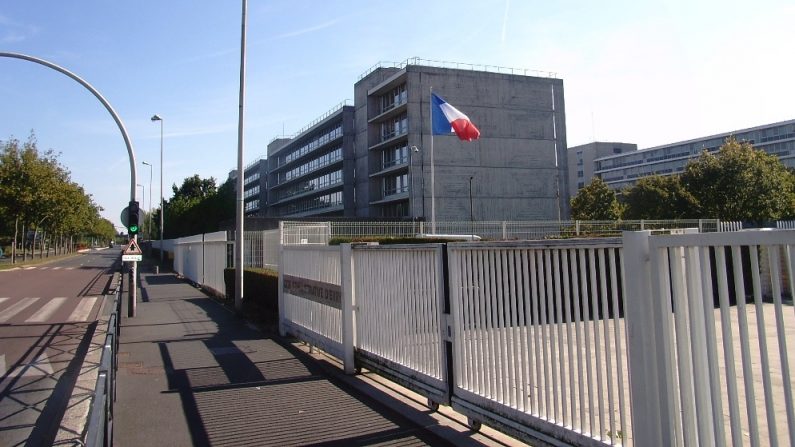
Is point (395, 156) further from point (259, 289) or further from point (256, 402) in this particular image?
point (256, 402)

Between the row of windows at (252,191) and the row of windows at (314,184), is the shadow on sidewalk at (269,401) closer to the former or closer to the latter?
the row of windows at (314,184)

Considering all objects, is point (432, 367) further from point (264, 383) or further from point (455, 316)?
point (264, 383)

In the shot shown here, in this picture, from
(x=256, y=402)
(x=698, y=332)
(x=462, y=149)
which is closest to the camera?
(x=698, y=332)

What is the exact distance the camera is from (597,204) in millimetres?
51375

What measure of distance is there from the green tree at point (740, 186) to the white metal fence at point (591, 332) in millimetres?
35424

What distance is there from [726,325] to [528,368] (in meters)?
1.86

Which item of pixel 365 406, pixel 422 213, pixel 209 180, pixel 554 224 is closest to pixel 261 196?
pixel 209 180

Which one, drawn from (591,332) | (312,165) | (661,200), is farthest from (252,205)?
(591,332)

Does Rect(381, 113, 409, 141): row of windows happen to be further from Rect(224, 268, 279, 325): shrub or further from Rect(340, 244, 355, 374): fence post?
Rect(340, 244, 355, 374): fence post

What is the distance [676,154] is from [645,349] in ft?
377

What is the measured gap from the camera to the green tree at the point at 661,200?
4016cm

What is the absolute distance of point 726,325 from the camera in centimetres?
296

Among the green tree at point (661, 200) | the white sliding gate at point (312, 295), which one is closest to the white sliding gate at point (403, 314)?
the white sliding gate at point (312, 295)

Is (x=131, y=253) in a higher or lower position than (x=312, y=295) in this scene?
Answer: higher
